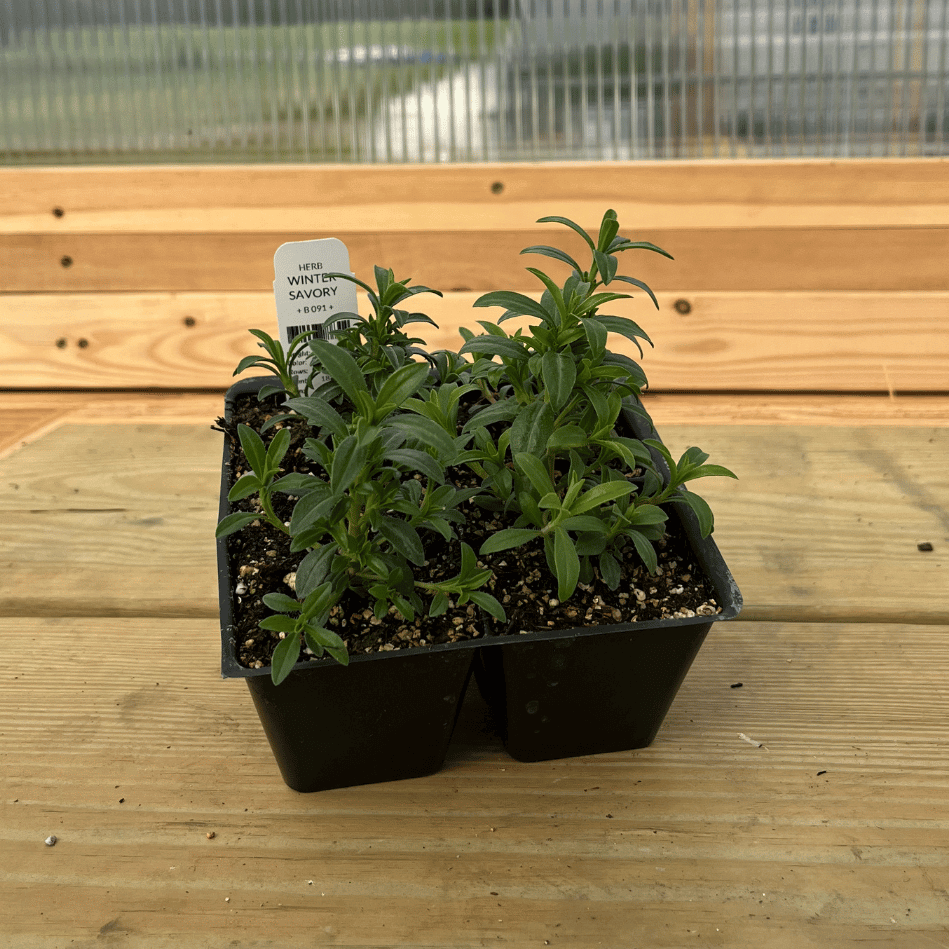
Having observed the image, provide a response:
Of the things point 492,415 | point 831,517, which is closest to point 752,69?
point 831,517

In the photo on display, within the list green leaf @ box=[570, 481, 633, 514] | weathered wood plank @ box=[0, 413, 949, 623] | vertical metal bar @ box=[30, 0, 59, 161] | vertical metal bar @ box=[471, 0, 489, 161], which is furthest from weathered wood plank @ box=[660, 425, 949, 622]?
vertical metal bar @ box=[30, 0, 59, 161]

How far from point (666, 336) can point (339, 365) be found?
1.02 metres

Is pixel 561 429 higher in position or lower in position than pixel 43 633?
higher

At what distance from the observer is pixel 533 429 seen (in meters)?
0.64

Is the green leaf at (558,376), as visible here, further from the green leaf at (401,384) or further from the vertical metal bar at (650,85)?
the vertical metal bar at (650,85)

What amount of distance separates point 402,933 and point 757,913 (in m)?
0.22

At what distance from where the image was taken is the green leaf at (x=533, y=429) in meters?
0.63

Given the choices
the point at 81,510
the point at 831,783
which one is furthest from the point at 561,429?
the point at 81,510

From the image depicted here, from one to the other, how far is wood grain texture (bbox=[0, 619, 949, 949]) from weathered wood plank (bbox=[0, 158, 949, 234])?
860 mm

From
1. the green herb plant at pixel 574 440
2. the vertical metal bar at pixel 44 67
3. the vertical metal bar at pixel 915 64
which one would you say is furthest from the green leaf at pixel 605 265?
the vertical metal bar at pixel 44 67

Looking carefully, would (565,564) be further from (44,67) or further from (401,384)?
(44,67)

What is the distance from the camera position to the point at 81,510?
3.46 ft

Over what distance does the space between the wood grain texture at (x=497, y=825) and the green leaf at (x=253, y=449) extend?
228 millimetres

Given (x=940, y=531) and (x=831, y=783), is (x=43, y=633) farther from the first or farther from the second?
(x=940, y=531)
